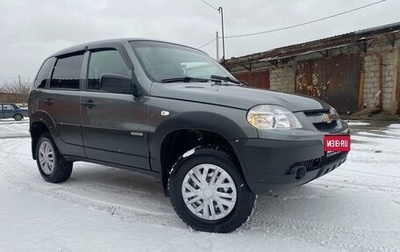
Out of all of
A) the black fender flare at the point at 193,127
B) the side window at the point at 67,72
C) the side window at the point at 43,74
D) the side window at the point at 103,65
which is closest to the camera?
the black fender flare at the point at 193,127

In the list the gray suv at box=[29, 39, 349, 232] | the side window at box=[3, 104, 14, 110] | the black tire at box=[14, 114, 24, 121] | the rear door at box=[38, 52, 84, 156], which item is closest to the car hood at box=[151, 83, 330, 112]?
the gray suv at box=[29, 39, 349, 232]

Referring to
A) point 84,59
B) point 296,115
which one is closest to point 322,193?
point 296,115

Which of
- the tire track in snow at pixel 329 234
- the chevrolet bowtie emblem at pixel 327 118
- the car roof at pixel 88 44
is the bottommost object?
the tire track in snow at pixel 329 234

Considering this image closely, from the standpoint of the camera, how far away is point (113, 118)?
3.59 meters

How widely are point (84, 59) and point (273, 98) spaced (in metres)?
2.43

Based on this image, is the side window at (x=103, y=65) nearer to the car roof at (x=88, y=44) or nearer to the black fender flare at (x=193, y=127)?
the car roof at (x=88, y=44)

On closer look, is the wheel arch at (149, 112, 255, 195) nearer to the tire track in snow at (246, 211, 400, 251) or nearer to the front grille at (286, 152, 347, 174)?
the front grille at (286, 152, 347, 174)

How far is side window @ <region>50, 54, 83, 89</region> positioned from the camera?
4266mm

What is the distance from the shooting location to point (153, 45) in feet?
12.8

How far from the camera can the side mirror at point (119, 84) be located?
10.9ft

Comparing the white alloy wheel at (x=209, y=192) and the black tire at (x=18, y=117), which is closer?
the white alloy wheel at (x=209, y=192)

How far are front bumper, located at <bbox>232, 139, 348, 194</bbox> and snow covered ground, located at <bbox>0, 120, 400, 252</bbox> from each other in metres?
0.49

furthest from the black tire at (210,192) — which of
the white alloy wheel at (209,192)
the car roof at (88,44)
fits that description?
the car roof at (88,44)

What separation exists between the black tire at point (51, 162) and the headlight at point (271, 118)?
2.94 m
